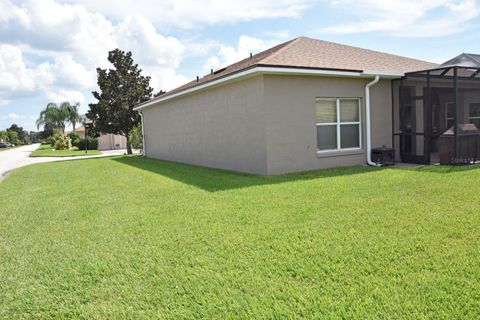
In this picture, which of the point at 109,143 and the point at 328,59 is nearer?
the point at 328,59

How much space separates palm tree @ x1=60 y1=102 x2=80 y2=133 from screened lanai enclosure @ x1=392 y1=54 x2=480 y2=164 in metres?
63.6

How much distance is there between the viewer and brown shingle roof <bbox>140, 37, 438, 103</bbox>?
11.3m

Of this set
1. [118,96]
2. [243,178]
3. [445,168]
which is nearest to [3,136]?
[118,96]

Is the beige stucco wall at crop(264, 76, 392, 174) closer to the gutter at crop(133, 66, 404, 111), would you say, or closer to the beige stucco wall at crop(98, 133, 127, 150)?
the gutter at crop(133, 66, 404, 111)

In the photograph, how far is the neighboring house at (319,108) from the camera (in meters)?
11.0

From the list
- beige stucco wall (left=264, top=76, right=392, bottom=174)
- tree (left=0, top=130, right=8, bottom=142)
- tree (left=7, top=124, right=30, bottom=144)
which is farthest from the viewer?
tree (left=7, top=124, right=30, bottom=144)

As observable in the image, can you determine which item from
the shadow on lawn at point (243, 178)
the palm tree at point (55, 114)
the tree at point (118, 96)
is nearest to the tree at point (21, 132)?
the palm tree at point (55, 114)

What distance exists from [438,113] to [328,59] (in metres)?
5.28

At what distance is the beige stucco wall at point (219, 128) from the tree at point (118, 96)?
31.1 feet

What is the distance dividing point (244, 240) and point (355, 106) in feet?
29.3

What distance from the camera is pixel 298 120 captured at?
11336 mm

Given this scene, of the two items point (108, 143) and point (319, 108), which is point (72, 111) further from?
point (319, 108)

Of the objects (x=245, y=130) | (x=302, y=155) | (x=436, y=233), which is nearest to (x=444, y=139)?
(x=302, y=155)

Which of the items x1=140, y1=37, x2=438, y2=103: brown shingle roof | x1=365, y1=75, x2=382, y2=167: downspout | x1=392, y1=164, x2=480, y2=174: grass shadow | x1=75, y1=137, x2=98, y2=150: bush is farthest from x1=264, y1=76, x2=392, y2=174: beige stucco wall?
x1=75, y1=137, x2=98, y2=150: bush
